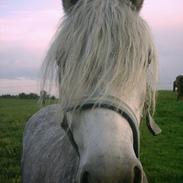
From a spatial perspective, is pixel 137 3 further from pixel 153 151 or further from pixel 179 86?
pixel 179 86

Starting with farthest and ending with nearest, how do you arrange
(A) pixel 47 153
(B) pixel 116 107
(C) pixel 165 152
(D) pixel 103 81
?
(C) pixel 165 152 → (A) pixel 47 153 → (D) pixel 103 81 → (B) pixel 116 107

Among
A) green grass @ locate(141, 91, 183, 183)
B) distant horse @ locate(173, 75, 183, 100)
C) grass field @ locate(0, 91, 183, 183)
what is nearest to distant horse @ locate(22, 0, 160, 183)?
grass field @ locate(0, 91, 183, 183)

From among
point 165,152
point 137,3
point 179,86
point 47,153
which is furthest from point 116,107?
point 179,86

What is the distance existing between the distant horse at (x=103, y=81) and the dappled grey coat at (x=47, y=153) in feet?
1.40

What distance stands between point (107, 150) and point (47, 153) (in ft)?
8.20

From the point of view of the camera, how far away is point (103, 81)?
2.96m

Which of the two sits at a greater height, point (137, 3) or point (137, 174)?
point (137, 3)

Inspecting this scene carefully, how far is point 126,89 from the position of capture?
3010 millimetres

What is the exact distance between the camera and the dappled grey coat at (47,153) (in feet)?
13.3

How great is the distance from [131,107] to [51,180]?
1691 mm

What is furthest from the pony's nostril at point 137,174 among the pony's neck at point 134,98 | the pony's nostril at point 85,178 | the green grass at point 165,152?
the green grass at point 165,152

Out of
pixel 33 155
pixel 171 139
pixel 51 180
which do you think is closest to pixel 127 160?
pixel 51 180

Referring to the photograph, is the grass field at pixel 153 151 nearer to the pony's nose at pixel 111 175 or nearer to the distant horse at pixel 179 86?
the pony's nose at pixel 111 175

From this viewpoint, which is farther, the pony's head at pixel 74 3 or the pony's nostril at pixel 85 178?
the pony's head at pixel 74 3
